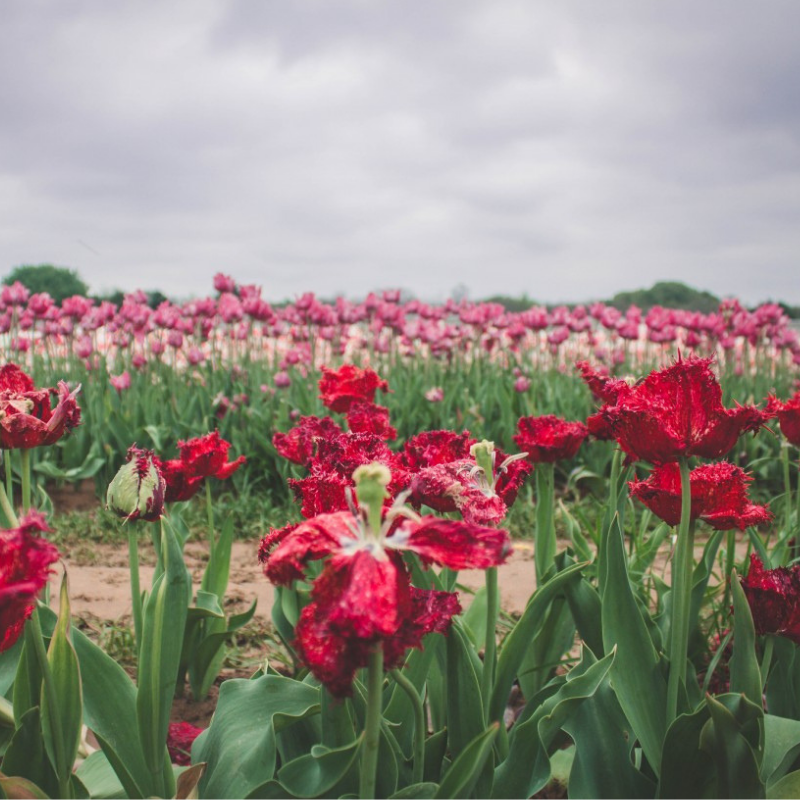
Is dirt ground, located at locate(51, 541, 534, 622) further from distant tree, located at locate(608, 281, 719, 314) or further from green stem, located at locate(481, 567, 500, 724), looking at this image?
distant tree, located at locate(608, 281, 719, 314)

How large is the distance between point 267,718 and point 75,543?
3.02 metres

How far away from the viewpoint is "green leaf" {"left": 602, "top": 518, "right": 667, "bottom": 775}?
1.33 metres

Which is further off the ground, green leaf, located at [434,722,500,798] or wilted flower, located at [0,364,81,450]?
wilted flower, located at [0,364,81,450]

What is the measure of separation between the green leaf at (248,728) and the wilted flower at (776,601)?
763 millimetres

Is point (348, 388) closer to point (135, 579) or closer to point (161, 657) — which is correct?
point (135, 579)

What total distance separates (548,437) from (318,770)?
2.84 feet

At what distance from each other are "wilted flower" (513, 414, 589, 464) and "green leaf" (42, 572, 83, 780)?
0.93 m

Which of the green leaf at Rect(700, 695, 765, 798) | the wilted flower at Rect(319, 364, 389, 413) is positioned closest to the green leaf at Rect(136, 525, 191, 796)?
the wilted flower at Rect(319, 364, 389, 413)

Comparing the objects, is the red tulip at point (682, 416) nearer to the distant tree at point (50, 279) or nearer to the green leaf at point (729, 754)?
the green leaf at point (729, 754)

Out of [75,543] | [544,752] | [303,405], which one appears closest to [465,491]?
[544,752]

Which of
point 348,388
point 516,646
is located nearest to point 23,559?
point 516,646

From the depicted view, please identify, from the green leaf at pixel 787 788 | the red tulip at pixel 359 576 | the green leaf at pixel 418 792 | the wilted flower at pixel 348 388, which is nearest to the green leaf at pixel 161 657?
the green leaf at pixel 418 792

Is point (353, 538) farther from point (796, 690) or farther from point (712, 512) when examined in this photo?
point (796, 690)

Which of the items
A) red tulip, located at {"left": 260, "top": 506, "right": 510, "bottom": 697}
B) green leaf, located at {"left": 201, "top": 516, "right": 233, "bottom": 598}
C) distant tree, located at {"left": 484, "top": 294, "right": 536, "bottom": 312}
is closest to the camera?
red tulip, located at {"left": 260, "top": 506, "right": 510, "bottom": 697}
